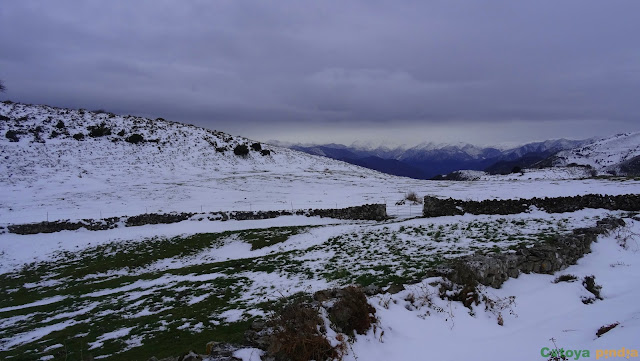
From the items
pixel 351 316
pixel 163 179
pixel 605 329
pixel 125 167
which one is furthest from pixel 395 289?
pixel 125 167

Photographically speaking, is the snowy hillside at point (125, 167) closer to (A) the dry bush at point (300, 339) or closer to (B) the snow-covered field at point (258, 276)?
(B) the snow-covered field at point (258, 276)

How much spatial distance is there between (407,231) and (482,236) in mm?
4163

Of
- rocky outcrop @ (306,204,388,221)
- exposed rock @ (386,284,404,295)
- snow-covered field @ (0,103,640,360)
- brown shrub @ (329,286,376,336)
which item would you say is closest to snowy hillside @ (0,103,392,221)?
snow-covered field @ (0,103,640,360)

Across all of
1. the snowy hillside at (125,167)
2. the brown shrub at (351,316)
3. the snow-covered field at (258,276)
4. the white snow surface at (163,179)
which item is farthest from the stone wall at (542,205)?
the brown shrub at (351,316)

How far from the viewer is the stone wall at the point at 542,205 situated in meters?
20.4

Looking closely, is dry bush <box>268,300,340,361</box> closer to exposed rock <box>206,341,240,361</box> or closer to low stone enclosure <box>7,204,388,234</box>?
exposed rock <box>206,341,240,361</box>

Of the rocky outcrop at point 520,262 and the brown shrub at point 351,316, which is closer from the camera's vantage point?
the brown shrub at point 351,316

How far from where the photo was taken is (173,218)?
2862 centimetres

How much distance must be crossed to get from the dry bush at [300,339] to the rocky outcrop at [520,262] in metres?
4.54

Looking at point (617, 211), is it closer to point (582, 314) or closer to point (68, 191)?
point (582, 314)

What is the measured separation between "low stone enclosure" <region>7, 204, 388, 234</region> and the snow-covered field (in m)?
0.91

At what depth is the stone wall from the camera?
20388 mm

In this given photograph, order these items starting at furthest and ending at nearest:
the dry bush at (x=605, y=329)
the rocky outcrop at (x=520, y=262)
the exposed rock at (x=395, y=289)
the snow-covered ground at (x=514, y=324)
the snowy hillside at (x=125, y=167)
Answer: the snowy hillside at (x=125, y=167) < the rocky outcrop at (x=520, y=262) < the exposed rock at (x=395, y=289) < the dry bush at (x=605, y=329) < the snow-covered ground at (x=514, y=324)

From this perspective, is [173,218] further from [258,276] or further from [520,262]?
[520,262]
